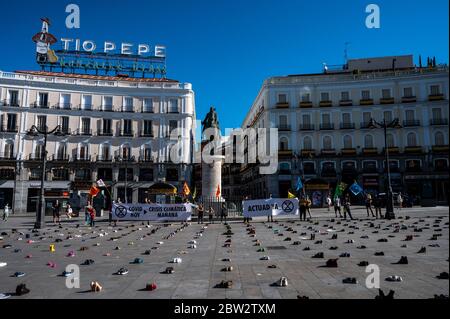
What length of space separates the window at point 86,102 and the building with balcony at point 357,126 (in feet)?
87.2

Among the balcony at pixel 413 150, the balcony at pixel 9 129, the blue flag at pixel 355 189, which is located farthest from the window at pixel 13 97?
the balcony at pixel 413 150

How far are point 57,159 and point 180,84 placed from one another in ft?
69.1

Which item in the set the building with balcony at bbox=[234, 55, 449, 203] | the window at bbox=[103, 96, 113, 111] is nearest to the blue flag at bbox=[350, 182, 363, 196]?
the building with balcony at bbox=[234, 55, 449, 203]

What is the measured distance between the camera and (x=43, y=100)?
2024 inches

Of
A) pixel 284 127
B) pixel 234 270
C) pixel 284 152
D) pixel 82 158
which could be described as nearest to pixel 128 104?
pixel 82 158

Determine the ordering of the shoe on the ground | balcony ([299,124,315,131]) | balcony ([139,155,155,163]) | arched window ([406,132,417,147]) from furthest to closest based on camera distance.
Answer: balcony ([299,124,315,131]), balcony ([139,155,155,163]), arched window ([406,132,417,147]), the shoe on the ground

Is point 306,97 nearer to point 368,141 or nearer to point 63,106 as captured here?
point 368,141

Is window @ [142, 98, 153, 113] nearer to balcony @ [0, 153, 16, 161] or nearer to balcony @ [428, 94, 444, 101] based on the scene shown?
balcony @ [0, 153, 16, 161]

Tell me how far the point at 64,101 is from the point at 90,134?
6.22 metres

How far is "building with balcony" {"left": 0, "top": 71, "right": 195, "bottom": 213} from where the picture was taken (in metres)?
49.1

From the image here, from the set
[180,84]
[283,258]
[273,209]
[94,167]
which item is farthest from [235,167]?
[283,258]

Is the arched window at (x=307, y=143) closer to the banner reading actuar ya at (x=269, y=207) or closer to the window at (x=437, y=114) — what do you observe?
the window at (x=437, y=114)

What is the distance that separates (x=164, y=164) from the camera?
52.6m
